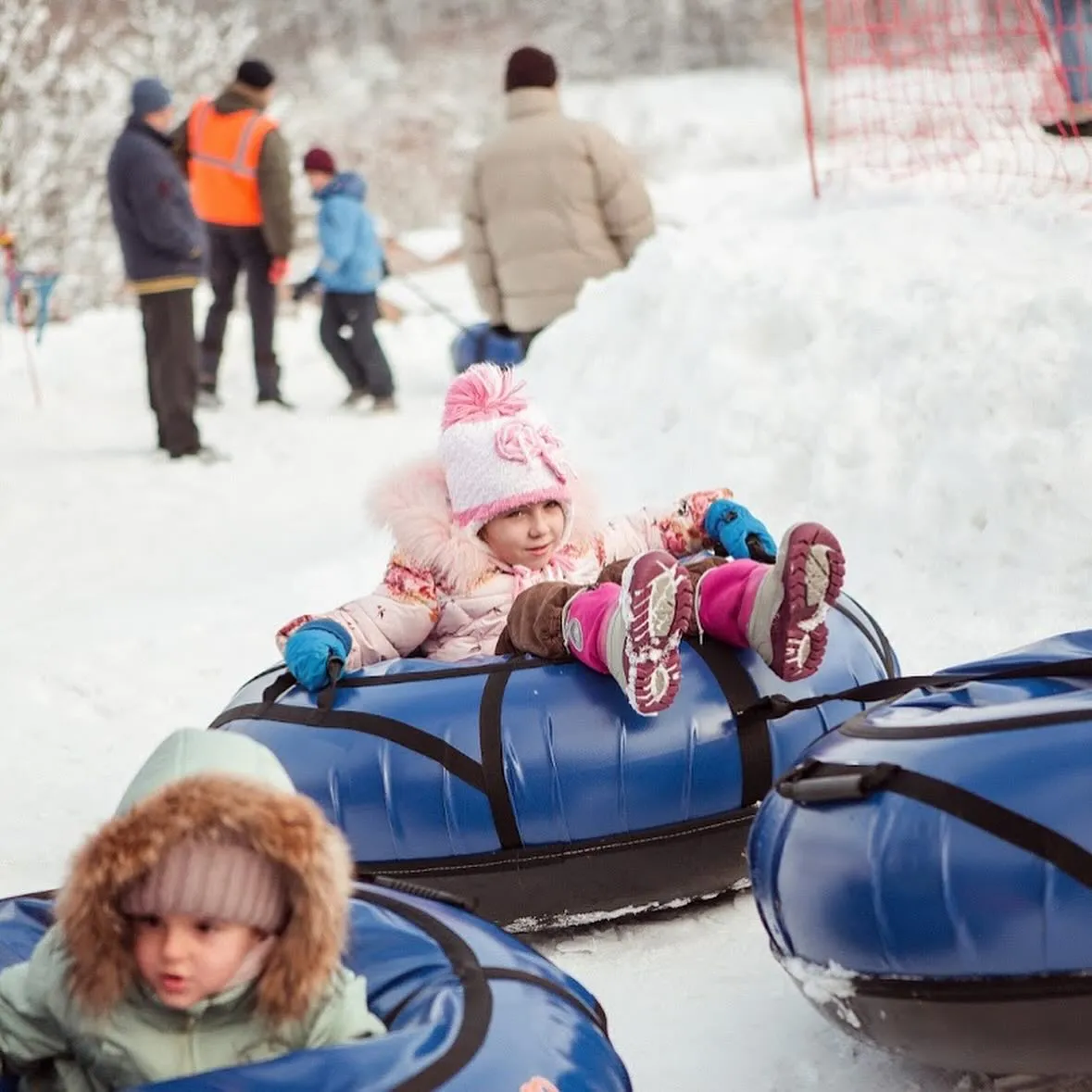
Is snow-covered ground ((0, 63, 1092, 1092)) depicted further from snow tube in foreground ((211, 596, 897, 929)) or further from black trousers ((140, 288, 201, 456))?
black trousers ((140, 288, 201, 456))

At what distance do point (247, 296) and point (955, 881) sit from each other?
8076 mm

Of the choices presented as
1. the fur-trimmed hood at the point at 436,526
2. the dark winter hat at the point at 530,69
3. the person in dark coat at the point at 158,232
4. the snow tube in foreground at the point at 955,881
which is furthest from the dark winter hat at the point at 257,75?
the snow tube in foreground at the point at 955,881

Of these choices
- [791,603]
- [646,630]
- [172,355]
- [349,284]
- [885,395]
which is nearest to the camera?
[646,630]

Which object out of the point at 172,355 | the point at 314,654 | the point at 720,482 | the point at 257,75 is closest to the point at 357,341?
the point at 257,75

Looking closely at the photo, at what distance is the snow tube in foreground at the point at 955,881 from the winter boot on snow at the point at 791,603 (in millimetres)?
680

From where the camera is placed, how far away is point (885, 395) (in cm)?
584

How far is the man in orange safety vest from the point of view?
941cm

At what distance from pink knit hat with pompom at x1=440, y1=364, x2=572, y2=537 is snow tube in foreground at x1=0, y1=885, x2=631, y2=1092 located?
1421 mm

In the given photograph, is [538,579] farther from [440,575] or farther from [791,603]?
[791,603]

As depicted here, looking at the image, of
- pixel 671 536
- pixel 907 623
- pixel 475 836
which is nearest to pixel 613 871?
pixel 475 836

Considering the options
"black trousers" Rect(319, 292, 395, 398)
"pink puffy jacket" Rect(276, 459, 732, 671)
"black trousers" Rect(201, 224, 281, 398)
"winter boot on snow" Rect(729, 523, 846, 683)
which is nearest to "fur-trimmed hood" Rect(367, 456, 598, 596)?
"pink puffy jacket" Rect(276, 459, 732, 671)

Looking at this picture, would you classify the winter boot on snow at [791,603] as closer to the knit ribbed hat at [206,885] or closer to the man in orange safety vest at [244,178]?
the knit ribbed hat at [206,885]

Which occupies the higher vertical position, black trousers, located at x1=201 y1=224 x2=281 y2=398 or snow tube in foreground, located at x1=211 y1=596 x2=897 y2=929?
black trousers, located at x1=201 y1=224 x2=281 y2=398

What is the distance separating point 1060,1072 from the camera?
2.31m
